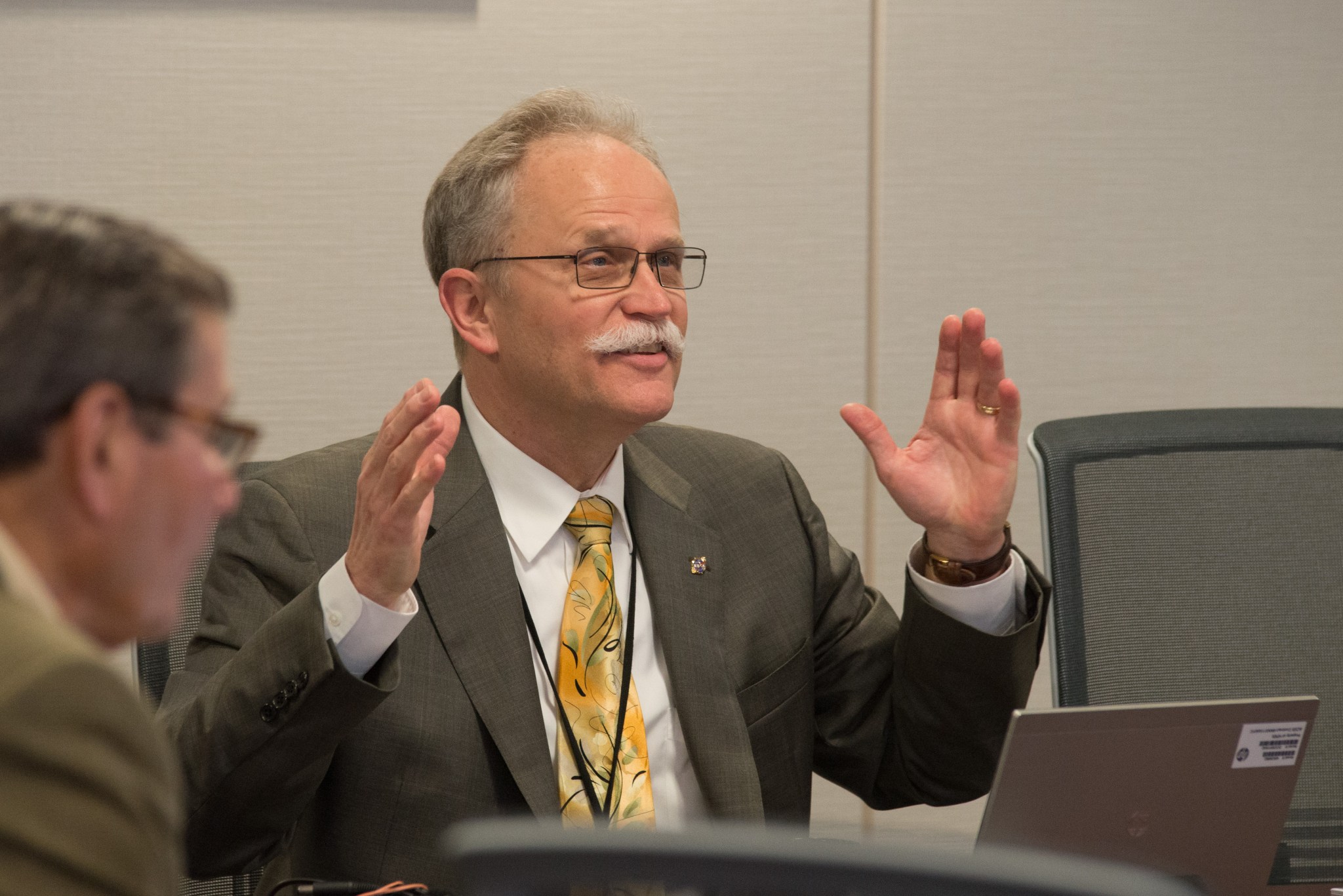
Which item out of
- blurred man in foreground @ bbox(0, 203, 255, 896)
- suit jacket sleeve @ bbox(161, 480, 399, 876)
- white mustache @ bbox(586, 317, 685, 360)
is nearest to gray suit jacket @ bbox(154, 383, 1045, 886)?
suit jacket sleeve @ bbox(161, 480, 399, 876)

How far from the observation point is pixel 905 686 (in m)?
1.83

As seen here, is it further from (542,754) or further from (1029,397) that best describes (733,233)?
(542,754)

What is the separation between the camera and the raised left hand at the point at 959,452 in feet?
5.61

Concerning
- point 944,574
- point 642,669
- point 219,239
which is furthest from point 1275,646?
point 219,239

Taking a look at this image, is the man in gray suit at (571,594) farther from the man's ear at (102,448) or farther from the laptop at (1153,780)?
the man's ear at (102,448)

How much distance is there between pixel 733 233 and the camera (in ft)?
9.04

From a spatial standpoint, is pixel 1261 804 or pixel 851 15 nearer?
pixel 1261 804

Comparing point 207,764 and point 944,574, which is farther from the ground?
point 944,574

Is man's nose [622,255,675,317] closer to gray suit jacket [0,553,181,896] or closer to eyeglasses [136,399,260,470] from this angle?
eyeglasses [136,399,260,470]

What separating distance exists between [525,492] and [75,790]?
110 centimetres

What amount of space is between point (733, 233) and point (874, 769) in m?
1.19

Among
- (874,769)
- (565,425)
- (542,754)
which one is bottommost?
(874,769)

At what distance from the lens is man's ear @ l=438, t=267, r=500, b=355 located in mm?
1913

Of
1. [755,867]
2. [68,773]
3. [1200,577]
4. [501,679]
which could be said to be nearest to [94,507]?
[68,773]
